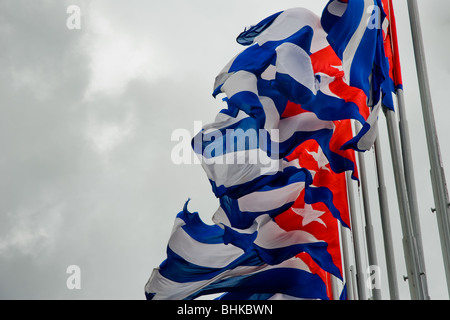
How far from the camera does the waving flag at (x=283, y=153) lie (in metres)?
13.5

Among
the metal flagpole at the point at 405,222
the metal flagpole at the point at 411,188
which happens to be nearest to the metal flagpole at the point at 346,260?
the metal flagpole at the point at 405,222

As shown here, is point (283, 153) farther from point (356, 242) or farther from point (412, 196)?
point (356, 242)

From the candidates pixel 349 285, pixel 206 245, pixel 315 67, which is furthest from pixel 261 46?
pixel 349 285

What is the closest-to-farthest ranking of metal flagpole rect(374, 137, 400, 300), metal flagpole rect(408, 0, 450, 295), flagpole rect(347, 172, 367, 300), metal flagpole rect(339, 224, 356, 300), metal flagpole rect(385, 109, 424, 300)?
1. metal flagpole rect(408, 0, 450, 295)
2. metal flagpole rect(385, 109, 424, 300)
3. metal flagpole rect(374, 137, 400, 300)
4. flagpole rect(347, 172, 367, 300)
5. metal flagpole rect(339, 224, 356, 300)

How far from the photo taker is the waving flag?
13.5 m

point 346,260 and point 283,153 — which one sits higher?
point 283,153

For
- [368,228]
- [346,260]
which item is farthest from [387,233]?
[346,260]

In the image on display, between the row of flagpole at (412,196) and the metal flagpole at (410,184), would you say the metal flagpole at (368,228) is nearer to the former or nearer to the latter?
the row of flagpole at (412,196)

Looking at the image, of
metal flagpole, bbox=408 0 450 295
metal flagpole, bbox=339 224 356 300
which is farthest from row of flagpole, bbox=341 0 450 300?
metal flagpole, bbox=339 224 356 300

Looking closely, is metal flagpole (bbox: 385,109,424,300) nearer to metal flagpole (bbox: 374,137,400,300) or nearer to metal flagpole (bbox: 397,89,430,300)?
metal flagpole (bbox: 397,89,430,300)

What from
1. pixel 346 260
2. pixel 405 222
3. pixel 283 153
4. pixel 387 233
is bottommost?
pixel 405 222

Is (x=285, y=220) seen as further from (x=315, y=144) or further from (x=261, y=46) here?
(x=261, y=46)

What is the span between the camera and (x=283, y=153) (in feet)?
47.0

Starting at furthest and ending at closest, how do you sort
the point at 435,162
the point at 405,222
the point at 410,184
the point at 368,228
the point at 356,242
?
the point at 356,242
the point at 368,228
the point at 410,184
the point at 405,222
the point at 435,162
